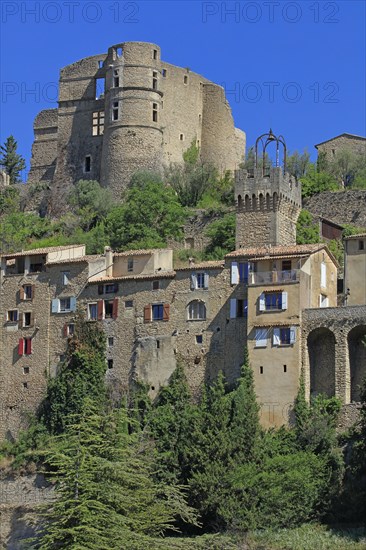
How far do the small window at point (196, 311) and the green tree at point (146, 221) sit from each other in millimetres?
10962

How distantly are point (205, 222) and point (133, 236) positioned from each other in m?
4.84

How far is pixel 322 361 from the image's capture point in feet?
253

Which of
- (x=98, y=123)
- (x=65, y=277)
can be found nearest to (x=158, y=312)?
(x=65, y=277)

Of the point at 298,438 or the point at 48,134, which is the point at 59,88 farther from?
the point at 298,438

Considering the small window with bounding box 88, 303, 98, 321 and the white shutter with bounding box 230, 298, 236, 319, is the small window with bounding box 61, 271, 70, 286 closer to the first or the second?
the small window with bounding box 88, 303, 98, 321

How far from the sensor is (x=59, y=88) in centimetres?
10550

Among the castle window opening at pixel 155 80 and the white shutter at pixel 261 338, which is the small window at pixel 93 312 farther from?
the castle window opening at pixel 155 80

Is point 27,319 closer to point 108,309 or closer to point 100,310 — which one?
point 100,310

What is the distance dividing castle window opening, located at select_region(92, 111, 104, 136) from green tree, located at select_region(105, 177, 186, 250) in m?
9.51

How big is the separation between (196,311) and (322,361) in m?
6.36

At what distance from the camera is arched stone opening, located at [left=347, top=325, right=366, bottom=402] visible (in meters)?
76.6

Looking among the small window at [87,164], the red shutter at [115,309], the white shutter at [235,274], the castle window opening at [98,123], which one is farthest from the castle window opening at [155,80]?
the white shutter at [235,274]

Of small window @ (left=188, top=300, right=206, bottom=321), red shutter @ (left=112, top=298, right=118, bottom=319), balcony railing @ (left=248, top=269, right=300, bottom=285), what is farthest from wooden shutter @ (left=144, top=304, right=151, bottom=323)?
balcony railing @ (left=248, top=269, right=300, bottom=285)

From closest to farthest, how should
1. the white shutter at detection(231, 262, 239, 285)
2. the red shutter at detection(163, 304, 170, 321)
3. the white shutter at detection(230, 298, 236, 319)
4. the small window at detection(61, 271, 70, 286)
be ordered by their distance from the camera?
the white shutter at detection(230, 298, 236, 319) < the white shutter at detection(231, 262, 239, 285) < the red shutter at detection(163, 304, 170, 321) < the small window at detection(61, 271, 70, 286)
